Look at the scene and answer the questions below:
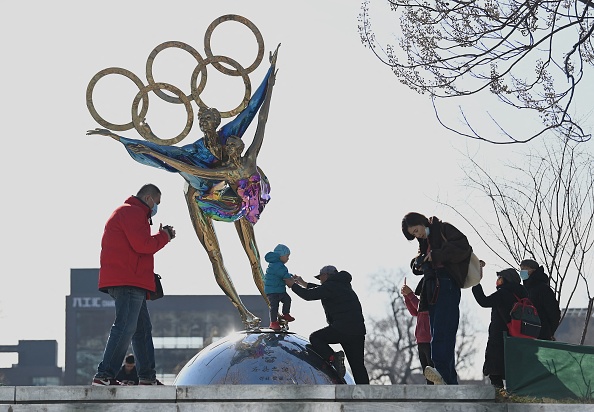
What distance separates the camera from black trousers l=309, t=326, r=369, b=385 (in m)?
15.3

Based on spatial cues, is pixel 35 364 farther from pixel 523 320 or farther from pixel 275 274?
pixel 523 320

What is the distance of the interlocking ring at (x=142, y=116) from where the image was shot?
53.2 feet

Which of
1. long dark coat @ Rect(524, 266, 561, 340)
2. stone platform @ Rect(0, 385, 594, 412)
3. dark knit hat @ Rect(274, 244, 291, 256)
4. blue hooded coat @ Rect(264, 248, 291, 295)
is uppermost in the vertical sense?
dark knit hat @ Rect(274, 244, 291, 256)

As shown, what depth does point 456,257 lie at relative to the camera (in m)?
14.0

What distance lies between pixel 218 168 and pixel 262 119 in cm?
87

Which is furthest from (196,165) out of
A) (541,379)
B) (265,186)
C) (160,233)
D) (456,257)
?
(541,379)

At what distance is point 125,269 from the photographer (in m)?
13.6

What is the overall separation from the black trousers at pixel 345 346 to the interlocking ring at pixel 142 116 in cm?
268

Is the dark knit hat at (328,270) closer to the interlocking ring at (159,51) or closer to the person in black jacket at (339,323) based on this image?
the person in black jacket at (339,323)

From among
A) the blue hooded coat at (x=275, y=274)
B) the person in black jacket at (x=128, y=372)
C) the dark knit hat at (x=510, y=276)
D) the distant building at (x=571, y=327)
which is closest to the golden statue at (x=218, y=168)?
the blue hooded coat at (x=275, y=274)

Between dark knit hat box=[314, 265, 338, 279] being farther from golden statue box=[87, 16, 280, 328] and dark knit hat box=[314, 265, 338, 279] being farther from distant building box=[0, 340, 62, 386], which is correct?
distant building box=[0, 340, 62, 386]

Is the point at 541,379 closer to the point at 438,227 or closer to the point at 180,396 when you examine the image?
the point at 438,227

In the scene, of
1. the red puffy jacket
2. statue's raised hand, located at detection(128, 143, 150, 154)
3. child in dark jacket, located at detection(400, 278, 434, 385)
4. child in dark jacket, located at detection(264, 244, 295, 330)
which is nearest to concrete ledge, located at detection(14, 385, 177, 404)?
the red puffy jacket

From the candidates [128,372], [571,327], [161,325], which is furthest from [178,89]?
[571,327]
